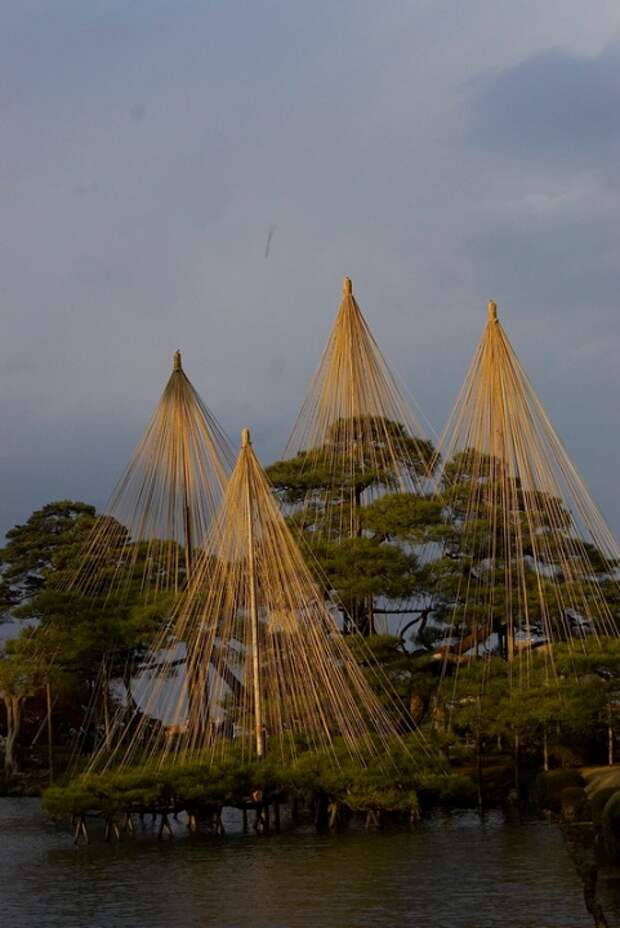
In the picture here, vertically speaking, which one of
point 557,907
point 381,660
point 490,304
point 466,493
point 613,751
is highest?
point 490,304

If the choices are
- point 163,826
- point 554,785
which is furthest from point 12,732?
point 554,785

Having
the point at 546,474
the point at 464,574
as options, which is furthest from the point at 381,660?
the point at 546,474

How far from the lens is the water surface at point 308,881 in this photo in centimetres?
1977

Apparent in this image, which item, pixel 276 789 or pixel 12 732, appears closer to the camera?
pixel 276 789

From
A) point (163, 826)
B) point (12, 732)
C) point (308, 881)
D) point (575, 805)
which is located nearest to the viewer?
point (308, 881)

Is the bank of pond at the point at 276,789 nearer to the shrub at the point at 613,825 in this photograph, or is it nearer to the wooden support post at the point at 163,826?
the wooden support post at the point at 163,826

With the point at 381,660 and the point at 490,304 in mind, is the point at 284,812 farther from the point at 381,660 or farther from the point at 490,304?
the point at 490,304

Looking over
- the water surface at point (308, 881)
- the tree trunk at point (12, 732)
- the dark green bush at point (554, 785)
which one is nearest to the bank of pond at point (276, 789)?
the dark green bush at point (554, 785)

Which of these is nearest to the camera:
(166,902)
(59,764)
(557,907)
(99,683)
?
(557,907)

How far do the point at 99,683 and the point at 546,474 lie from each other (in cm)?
1445

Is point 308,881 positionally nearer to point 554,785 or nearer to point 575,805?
point 575,805

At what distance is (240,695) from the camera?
34.3 meters

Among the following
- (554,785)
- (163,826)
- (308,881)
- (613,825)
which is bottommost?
(308,881)

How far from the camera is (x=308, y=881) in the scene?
22.9 metres
